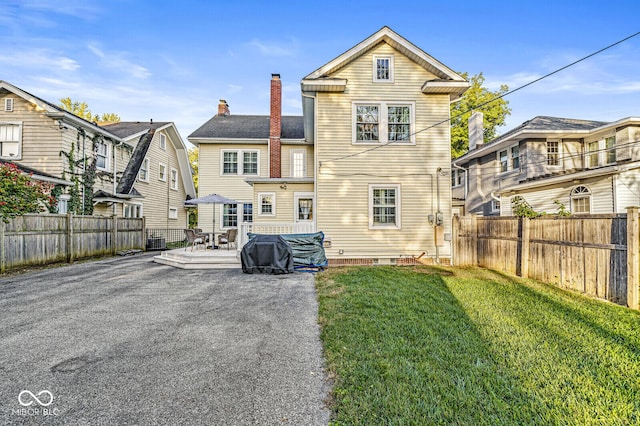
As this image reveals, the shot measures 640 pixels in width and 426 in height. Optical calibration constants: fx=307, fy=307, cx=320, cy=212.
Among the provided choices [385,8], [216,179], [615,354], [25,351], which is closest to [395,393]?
[615,354]

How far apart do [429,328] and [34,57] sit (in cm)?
1883

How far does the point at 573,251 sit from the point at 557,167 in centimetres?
1282

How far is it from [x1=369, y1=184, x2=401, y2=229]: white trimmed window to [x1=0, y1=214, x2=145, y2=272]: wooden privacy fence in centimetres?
1079

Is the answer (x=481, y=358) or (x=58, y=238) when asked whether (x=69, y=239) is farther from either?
(x=481, y=358)

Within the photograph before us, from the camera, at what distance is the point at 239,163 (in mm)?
17938

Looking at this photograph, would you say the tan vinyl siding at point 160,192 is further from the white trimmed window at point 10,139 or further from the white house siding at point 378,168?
the white house siding at point 378,168

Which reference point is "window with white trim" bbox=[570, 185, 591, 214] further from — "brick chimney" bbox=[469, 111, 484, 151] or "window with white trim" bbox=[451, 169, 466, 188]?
"window with white trim" bbox=[451, 169, 466, 188]

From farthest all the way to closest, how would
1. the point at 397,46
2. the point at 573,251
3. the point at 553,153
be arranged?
the point at 553,153, the point at 397,46, the point at 573,251

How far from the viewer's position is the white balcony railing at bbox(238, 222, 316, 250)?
10.6m

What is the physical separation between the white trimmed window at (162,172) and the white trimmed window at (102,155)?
147 inches

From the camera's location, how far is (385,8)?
39.2 ft

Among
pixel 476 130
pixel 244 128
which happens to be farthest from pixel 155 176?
pixel 476 130

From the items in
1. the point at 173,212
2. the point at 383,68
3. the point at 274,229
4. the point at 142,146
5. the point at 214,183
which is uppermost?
the point at 383,68

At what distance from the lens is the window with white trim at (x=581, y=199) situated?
Answer: 520 inches
